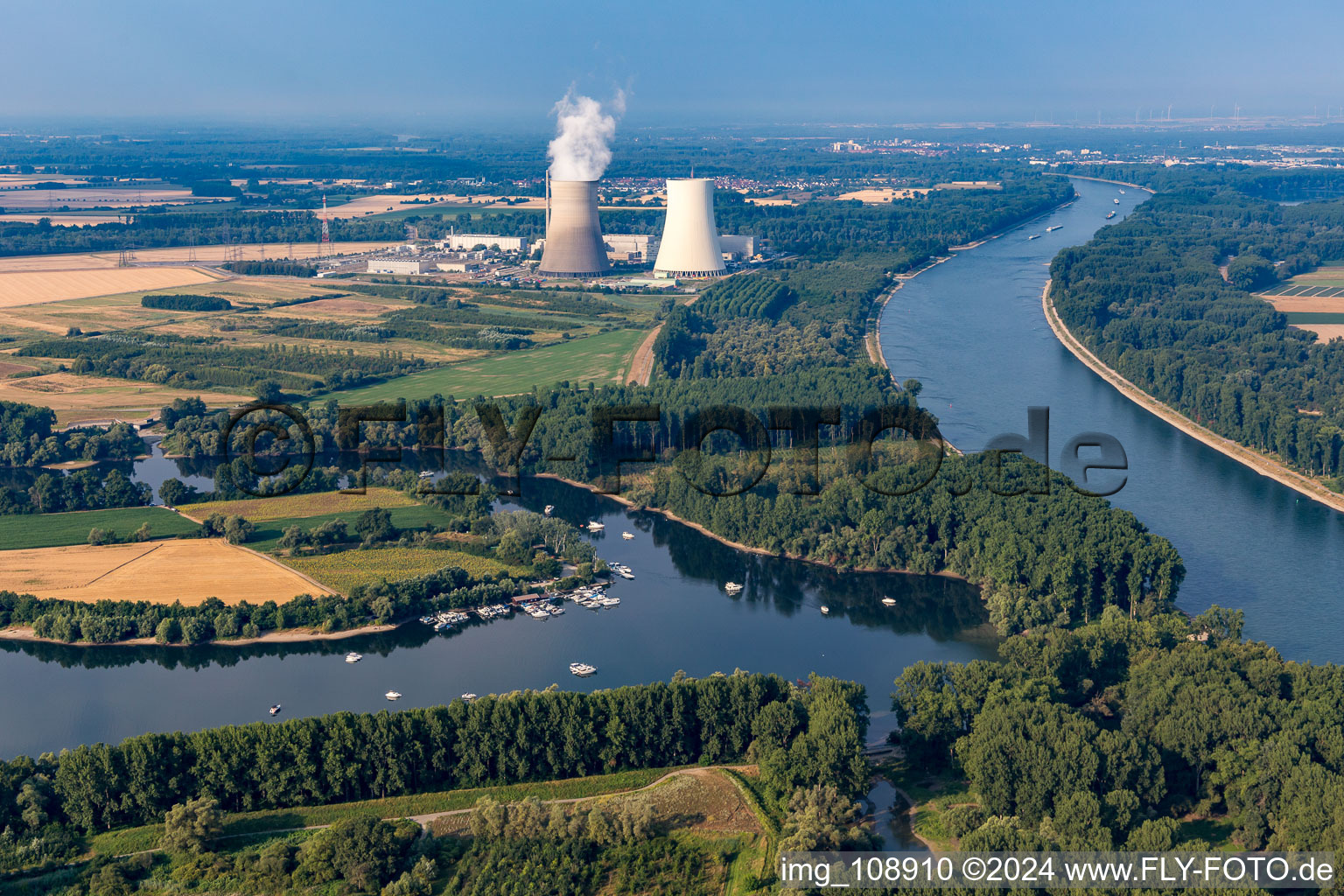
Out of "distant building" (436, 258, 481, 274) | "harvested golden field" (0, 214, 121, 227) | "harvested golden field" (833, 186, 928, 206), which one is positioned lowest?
"distant building" (436, 258, 481, 274)

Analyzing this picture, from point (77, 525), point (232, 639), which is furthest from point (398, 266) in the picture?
point (232, 639)

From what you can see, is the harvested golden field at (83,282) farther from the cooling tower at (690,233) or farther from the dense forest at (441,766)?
the dense forest at (441,766)

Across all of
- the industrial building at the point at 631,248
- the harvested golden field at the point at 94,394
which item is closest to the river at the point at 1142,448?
the industrial building at the point at 631,248

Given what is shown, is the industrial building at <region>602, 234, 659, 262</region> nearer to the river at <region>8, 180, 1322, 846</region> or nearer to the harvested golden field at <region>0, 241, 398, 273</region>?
the harvested golden field at <region>0, 241, 398, 273</region>

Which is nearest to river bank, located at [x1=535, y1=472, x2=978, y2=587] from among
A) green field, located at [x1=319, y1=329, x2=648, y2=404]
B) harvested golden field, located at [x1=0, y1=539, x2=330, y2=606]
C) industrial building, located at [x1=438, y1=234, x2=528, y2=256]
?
harvested golden field, located at [x1=0, y1=539, x2=330, y2=606]

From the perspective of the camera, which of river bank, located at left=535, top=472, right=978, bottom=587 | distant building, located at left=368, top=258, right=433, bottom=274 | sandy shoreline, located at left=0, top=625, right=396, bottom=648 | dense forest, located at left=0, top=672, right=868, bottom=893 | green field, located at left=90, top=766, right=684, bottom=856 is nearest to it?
dense forest, located at left=0, top=672, right=868, bottom=893

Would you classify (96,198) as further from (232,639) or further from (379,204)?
(232,639)
